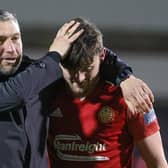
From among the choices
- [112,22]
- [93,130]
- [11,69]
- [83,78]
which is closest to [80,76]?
[83,78]

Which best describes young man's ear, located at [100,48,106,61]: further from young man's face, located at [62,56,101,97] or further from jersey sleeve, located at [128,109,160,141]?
jersey sleeve, located at [128,109,160,141]

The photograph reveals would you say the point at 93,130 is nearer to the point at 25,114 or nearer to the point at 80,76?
the point at 80,76

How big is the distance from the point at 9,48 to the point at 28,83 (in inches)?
5.5

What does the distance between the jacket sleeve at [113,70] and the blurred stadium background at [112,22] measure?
336cm

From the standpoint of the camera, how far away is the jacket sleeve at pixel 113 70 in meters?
3.05

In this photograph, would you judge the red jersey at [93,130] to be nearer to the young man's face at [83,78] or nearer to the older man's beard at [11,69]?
the young man's face at [83,78]

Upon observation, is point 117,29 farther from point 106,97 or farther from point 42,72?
point 42,72

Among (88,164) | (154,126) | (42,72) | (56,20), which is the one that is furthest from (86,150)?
(56,20)

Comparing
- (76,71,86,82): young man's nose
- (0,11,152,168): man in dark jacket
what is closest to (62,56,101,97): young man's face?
(76,71,86,82): young man's nose

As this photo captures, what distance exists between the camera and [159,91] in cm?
661

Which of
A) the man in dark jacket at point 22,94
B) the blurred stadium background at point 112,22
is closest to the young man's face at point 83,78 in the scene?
the man in dark jacket at point 22,94

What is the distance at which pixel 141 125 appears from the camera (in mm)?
3113

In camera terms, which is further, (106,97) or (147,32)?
(147,32)

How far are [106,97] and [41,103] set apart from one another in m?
0.32
